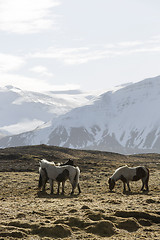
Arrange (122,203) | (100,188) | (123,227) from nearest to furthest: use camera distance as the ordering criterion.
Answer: (123,227) → (122,203) → (100,188)

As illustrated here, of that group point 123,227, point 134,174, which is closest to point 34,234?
point 123,227

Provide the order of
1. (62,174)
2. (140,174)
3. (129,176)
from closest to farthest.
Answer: (62,174)
(129,176)
(140,174)

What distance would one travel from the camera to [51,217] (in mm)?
17375

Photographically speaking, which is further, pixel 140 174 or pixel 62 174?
pixel 140 174

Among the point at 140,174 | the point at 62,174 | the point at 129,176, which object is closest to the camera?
the point at 62,174

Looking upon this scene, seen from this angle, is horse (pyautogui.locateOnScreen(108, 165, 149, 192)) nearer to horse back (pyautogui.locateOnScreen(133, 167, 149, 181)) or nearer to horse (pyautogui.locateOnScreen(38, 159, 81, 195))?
horse back (pyautogui.locateOnScreen(133, 167, 149, 181))

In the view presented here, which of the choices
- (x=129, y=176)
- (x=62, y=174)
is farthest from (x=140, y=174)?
(x=62, y=174)

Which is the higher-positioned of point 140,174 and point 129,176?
point 140,174

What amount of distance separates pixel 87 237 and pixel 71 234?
29.2 inches

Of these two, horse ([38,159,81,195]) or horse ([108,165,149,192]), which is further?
horse ([108,165,149,192])

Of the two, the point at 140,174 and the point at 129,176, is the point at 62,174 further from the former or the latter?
the point at 140,174

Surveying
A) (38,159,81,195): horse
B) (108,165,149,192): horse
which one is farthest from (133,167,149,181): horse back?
(38,159,81,195): horse

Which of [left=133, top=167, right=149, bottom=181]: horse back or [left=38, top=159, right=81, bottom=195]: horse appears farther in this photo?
[left=133, top=167, right=149, bottom=181]: horse back

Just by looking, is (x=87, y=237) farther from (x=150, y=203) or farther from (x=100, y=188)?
(x=100, y=188)
